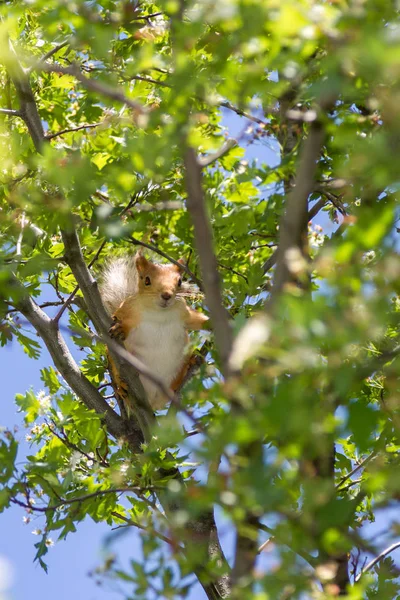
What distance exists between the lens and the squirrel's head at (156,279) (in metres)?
6.21

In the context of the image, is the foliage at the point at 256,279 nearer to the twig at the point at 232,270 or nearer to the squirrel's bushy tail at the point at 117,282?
the twig at the point at 232,270

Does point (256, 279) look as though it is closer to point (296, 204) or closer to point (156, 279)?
point (156, 279)

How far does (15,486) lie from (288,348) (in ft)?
5.72

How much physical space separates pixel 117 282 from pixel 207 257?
4.24 meters

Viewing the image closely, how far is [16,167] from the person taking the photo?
504cm

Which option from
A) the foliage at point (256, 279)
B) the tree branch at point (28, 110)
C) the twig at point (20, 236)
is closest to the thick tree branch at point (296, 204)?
the foliage at point (256, 279)

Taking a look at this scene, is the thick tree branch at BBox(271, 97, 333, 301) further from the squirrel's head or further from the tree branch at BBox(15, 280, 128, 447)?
the squirrel's head

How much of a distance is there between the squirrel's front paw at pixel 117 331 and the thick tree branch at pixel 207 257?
10.6 feet

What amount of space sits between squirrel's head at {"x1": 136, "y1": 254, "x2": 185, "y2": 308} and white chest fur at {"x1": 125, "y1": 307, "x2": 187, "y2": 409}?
0.17 meters

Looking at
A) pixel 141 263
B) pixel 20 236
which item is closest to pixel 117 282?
pixel 141 263

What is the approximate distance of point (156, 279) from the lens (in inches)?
249

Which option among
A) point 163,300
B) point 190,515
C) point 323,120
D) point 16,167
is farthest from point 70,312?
point 190,515

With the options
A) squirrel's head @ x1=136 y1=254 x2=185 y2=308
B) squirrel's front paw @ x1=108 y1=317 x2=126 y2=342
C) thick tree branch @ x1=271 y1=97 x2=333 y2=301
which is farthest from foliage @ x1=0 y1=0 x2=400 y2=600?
squirrel's head @ x1=136 y1=254 x2=185 y2=308

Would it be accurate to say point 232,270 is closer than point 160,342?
Yes
